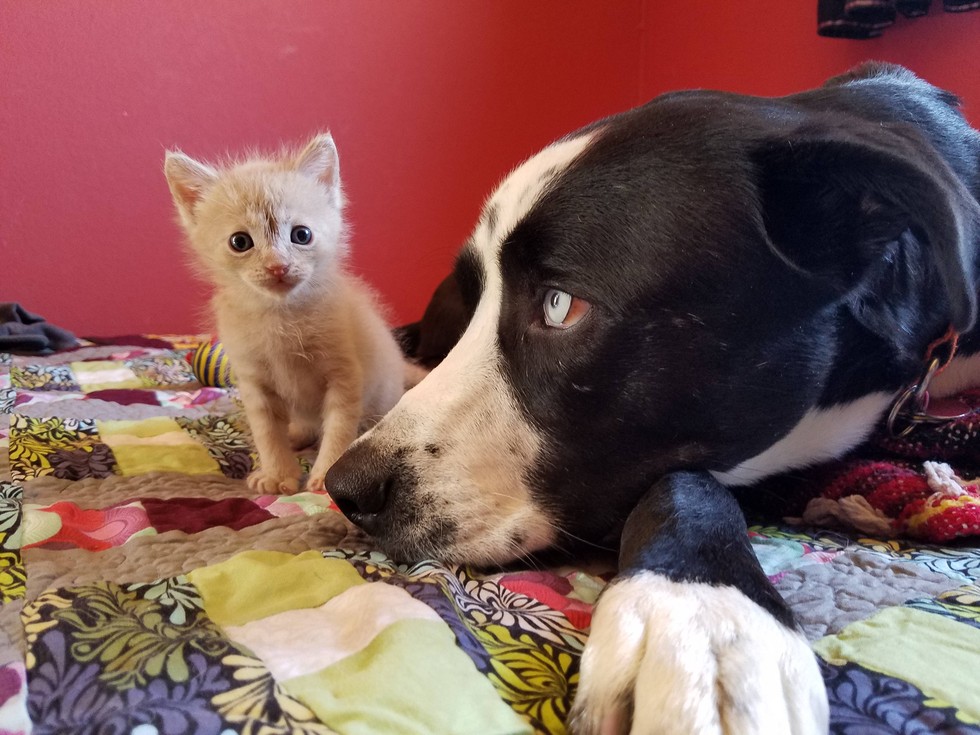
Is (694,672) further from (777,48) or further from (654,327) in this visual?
(777,48)

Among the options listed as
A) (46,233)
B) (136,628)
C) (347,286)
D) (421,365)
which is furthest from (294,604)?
(46,233)

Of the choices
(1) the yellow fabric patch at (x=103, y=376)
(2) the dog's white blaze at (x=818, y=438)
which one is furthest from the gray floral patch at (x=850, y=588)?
(1) the yellow fabric patch at (x=103, y=376)

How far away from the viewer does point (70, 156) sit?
8.80ft

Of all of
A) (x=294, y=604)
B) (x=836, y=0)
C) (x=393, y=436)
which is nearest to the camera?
(x=294, y=604)

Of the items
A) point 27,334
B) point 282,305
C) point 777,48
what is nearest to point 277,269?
point 282,305

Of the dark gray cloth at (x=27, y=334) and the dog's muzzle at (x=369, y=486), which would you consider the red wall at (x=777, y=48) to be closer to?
the dog's muzzle at (x=369, y=486)

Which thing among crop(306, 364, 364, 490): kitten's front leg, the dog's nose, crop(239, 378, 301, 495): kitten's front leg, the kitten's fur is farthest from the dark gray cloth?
the dog's nose

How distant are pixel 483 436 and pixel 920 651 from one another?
0.49 meters

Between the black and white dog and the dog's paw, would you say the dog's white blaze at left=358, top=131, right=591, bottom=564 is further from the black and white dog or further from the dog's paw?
the dog's paw

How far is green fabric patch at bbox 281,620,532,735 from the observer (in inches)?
19.1

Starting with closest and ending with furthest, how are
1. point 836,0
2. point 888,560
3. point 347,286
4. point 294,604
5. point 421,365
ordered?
point 294,604
point 888,560
point 347,286
point 836,0
point 421,365

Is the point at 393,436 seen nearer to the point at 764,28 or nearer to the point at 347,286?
the point at 347,286

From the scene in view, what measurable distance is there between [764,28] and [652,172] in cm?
Result: 211

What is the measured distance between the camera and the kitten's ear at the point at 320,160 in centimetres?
147
